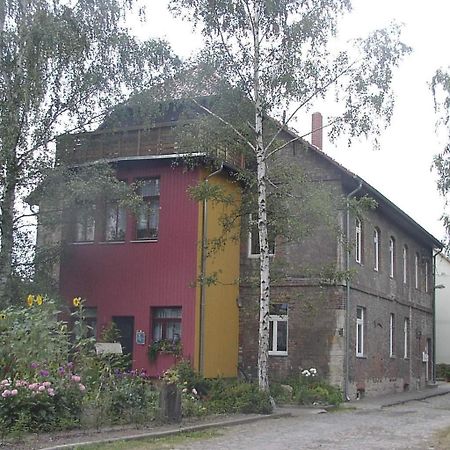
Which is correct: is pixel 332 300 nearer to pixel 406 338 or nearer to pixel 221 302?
pixel 221 302

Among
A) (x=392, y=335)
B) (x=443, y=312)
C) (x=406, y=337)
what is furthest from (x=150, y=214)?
(x=443, y=312)

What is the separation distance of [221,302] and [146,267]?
2.59 m

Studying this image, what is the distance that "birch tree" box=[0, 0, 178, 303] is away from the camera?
799 inches

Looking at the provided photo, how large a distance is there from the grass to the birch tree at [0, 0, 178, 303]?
870cm

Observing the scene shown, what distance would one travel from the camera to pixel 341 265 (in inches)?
917

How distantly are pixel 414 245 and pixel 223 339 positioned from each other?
13.5 metres

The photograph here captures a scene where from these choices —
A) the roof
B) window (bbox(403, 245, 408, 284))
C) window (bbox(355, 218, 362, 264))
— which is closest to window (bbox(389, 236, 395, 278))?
the roof

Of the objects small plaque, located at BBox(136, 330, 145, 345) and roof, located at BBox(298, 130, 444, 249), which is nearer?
small plaque, located at BBox(136, 330, 145, 345)

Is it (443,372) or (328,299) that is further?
(443,372)

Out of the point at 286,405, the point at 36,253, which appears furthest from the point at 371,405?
the point at 36,253

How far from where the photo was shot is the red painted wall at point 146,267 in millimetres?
22125

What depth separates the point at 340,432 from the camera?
1484 centimetres

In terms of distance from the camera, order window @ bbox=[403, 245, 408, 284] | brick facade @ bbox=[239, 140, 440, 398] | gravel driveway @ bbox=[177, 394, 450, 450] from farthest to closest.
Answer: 1. window @ bbox=[403, 245, 408, 284]
2. brick facade @ bbox=[239, 140, 440, 398]
3. gravel driveway @ bbox=[177, 394, 450, 450]

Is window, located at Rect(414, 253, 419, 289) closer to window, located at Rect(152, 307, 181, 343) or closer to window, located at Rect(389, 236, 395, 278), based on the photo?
window, located at Rect(389, 236, 395, 278)
